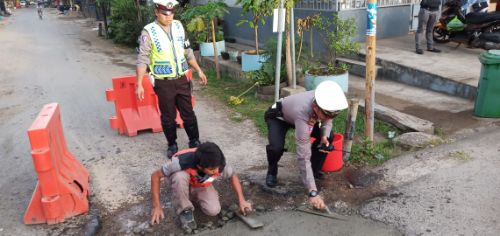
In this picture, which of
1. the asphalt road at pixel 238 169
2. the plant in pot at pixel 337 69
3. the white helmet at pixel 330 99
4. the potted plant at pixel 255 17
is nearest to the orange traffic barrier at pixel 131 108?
the asphalt road at pixel 238 169

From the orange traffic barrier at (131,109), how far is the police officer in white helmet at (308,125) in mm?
2092

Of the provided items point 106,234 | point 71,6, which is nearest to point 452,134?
point 106,234

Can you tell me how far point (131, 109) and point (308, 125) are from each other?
3077 mm

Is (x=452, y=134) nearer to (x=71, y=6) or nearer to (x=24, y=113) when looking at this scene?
(x=24, y=113)

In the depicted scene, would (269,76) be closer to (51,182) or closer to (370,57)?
(370,57)

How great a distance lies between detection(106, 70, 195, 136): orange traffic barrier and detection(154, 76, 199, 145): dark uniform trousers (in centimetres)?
81

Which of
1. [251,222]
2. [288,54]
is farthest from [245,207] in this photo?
[288,54]

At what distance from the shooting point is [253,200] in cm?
Answer: 386

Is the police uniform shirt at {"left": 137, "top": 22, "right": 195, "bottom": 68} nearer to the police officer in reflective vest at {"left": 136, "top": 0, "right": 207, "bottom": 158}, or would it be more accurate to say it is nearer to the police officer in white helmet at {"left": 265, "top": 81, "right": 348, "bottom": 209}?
the police officer in reflective vest at {"left": 136, "top": 0, "right": 207, "bottom": 158}

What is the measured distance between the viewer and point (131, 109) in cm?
569

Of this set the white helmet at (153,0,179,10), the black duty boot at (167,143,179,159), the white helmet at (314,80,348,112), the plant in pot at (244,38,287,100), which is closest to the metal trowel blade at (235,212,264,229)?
the white helmet at (314,80,348,112)

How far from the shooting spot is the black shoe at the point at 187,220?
341 centimetres

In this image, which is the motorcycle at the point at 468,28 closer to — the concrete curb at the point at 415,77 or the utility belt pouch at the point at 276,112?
the concrete curb at the point at 415,77

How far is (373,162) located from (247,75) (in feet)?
12.2
